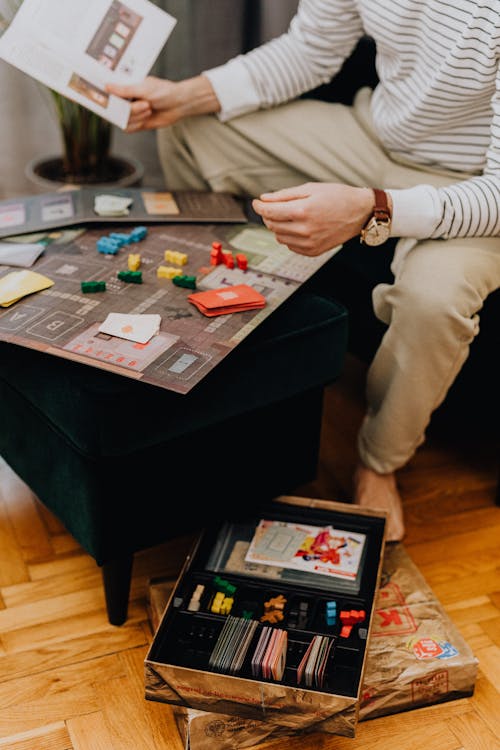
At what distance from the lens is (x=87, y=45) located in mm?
1273

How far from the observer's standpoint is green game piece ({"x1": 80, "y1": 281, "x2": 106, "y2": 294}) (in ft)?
3.35

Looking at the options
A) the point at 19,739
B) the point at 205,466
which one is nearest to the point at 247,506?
the point at 205,466

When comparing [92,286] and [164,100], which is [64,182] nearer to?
[164,100]

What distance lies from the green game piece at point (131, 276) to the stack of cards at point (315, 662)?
495mm

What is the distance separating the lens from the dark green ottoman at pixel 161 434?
3.01 feet

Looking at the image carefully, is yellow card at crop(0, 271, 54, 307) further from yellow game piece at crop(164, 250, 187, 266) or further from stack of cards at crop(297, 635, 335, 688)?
stack of cards at crop(297, 635, 335, 688)

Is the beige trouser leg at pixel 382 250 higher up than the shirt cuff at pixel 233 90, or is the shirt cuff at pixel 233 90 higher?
the shirt cuff at pixel 233 90

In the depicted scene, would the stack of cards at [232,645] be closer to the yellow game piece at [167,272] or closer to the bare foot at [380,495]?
the bare foot at [380,495]

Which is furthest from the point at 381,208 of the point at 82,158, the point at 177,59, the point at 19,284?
the point at 177,59

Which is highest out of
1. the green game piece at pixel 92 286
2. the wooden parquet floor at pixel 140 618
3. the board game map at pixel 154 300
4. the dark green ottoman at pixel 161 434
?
the green game piece at pixel 92 286

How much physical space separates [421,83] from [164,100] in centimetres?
42

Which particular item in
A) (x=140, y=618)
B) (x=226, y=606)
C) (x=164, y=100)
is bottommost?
(x=140, y=618)

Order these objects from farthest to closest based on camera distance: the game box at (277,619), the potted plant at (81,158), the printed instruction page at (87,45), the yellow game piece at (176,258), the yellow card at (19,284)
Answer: the potted plant at (81,158) < the printed instruction page at (87,45) < the yellow game piece at (176,258) < the yellow card at (19,284) < the game box at (277,619)

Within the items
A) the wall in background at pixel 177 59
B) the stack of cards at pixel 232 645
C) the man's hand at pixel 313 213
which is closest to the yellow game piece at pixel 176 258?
the man's hand at pixel 313 213
